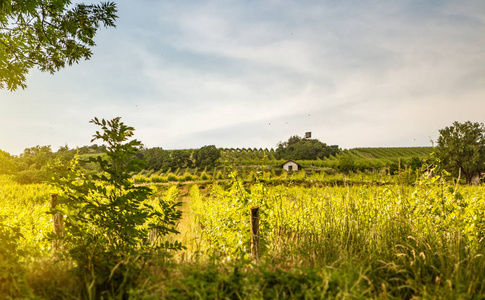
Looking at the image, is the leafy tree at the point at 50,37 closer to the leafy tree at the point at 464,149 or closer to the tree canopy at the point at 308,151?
the leafy tree at the point at 464,149

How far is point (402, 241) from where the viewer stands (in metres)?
3.37

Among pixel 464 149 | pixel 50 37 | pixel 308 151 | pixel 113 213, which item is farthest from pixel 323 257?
pixel 308 151

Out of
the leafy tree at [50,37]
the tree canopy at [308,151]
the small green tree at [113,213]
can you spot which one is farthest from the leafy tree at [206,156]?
the small green tree at [113,213]

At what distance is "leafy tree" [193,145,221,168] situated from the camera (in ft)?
100

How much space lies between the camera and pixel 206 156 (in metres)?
31.8

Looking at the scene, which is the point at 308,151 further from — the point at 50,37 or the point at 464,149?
the point at 50,37

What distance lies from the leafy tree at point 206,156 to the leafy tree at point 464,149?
24656 mm

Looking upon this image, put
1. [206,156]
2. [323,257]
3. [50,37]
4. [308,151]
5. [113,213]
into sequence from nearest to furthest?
1. [113,213]
2. [323,257]
3. [50,37]
4. [206,156]
5. [308,151]

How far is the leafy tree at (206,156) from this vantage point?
30494mm

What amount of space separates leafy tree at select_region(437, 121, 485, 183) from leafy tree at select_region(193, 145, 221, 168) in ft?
80.9

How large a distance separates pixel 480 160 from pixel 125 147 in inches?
1550

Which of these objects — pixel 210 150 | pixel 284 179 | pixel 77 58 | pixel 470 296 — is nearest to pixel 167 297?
pixel 470 296

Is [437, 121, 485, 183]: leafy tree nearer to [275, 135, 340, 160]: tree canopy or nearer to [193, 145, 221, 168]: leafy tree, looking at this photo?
[275, 135, 340, 160]: tree canopy

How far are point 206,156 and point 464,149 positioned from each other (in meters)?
29.3
